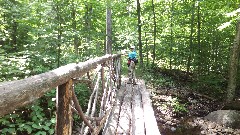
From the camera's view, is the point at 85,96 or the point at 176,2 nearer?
the point at 85,96

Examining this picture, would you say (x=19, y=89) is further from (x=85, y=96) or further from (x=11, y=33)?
(x=11, y=33)

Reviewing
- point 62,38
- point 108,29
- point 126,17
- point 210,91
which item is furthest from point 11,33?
point 210,91

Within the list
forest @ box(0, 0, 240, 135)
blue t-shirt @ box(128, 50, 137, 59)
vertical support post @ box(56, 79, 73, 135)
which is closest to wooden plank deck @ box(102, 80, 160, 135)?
forest @ box(0, 0, 240, 135)

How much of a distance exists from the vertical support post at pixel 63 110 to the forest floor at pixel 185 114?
714 cm

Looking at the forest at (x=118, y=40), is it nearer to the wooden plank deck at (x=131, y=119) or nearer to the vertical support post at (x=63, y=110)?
the wooden plank deck at (x=131, y=119)

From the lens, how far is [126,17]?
19.4 m

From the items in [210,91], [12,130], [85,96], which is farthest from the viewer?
[210,91]

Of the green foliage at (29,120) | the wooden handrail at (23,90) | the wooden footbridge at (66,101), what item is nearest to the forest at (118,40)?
the green foliage at (29,120)

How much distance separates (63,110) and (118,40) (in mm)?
21086

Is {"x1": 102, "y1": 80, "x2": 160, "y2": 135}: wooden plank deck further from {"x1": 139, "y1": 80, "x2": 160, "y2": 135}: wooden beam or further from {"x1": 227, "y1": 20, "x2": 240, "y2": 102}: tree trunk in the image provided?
Result: {"x1": 227, "y1": 20, "x2": 240, "y2": 102}: tree trunk

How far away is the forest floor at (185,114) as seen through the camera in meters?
9.47

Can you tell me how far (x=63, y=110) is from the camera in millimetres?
2250

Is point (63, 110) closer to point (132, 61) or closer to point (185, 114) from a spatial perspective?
point (132, 61)

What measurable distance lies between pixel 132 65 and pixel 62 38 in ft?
16.3
